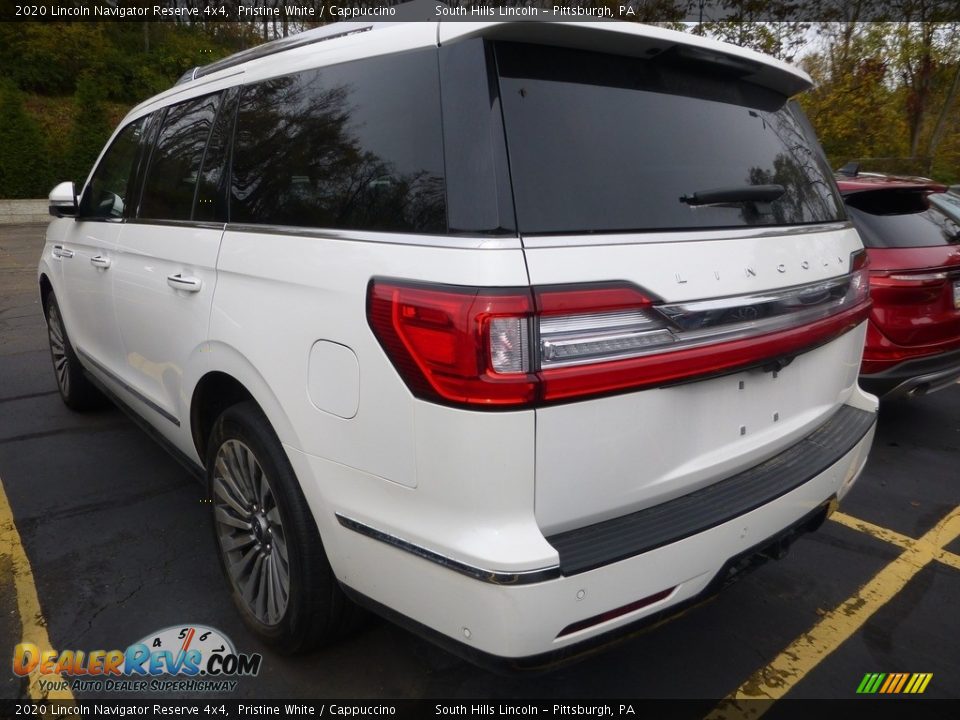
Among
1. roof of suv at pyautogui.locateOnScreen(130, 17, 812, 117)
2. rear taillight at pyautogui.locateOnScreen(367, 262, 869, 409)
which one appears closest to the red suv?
roof of suv at pyautogui.locateOnScreen(130, 17, 812, 117)

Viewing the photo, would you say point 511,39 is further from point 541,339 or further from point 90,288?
point 90,288

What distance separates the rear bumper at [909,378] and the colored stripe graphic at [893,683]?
2.04 meters

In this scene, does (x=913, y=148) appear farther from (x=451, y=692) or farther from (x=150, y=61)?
(x=150, y=61)

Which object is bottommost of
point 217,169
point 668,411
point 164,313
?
point 668,411

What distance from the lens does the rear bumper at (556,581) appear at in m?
1.57

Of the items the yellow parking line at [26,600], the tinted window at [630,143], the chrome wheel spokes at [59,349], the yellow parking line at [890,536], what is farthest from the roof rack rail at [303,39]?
the yellow parking line at [890,536]

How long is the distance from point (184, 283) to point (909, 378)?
382 centimetres

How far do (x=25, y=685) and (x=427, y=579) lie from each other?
1588 millimetres

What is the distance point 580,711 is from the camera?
224cm

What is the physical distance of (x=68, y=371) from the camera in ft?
15.3

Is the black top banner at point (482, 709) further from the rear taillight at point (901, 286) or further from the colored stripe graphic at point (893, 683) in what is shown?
the rear taillight at point (901, 286)

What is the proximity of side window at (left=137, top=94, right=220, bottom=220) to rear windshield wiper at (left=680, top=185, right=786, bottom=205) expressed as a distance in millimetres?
1843

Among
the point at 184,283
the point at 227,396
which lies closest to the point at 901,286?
the point at 227,396

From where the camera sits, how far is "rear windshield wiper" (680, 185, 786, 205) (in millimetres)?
1950
